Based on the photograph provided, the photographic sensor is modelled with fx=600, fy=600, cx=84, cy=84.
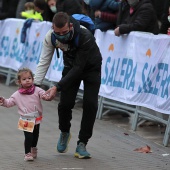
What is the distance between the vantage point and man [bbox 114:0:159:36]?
9.30m

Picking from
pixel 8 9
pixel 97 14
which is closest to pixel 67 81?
pixel 97 14

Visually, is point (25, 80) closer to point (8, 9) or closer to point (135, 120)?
point (135, 120)

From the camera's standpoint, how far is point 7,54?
541 inches

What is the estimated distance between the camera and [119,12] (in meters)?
10.2

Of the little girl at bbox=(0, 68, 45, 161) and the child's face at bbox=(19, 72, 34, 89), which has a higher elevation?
the child's face at bbox=(19, 72, 34, 89)

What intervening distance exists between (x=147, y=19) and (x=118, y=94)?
1.26 m

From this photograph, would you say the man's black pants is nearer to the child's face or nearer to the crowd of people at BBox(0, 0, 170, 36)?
the child's face

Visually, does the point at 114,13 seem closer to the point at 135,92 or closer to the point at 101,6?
the point at 101,6

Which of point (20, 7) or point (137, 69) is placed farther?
point (20, 7)

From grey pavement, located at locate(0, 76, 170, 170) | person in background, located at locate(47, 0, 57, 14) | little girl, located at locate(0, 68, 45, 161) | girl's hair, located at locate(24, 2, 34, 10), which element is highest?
person in background, located at locate(47, 0, 57, 14)

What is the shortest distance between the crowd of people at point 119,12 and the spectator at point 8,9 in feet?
4.56

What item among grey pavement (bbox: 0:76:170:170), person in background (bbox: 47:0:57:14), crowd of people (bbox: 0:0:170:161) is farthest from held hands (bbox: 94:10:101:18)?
crowd of people (bbox: 0:0:170:161)

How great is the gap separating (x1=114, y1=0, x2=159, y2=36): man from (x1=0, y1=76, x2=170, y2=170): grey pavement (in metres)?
1.54

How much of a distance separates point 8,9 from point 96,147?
7.55m
